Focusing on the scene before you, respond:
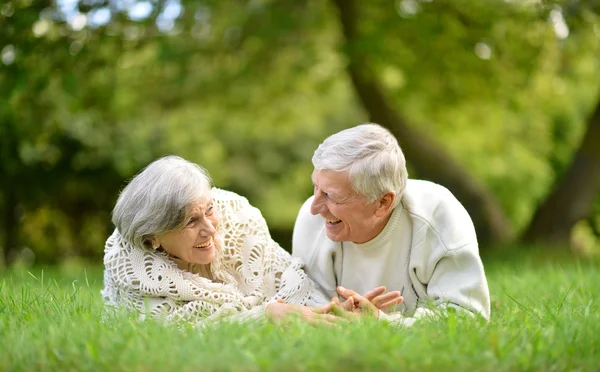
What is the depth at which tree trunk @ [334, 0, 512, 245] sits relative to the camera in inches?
475

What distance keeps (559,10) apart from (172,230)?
21.4ft

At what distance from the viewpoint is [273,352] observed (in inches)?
113

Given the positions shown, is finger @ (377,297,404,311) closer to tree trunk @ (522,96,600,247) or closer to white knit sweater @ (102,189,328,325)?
white knit sweater @ (102,189,328,325)

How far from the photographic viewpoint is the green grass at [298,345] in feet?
9.05

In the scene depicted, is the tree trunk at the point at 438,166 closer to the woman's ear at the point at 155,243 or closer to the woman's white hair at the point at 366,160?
the woman's white hair at the point at 366,160

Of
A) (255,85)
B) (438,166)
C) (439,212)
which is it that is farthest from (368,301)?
(255,85)

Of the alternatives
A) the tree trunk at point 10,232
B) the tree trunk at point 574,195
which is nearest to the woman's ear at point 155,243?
the tree trunk at point 574,195

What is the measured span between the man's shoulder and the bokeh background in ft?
15.0

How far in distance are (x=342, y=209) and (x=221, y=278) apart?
827 millimetres

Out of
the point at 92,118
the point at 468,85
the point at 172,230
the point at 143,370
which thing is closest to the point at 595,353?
the point at 143,370

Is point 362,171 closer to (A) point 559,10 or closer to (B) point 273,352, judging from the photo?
(B) point 273,352

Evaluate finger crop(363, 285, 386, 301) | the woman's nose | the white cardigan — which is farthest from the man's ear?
the woman's nose

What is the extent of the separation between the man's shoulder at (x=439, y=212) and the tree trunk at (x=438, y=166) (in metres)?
7.63

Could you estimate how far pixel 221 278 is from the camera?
4.29 m
